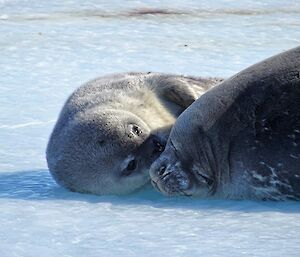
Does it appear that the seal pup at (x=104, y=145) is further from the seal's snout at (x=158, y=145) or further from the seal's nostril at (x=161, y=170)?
the seal's nostril at (x=161, y=170)

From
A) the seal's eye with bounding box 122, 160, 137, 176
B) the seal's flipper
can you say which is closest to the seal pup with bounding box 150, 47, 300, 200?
the seal's eye with bounding box 122, 160, 137, 176

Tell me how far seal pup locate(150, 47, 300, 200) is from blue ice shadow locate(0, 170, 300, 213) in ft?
0.18

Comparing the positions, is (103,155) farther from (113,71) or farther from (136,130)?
(113,71)

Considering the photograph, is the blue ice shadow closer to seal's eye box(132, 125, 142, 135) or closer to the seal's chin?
the seal's chin

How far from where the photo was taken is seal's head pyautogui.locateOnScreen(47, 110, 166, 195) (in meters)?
5.06

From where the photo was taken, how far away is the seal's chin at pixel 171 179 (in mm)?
4824

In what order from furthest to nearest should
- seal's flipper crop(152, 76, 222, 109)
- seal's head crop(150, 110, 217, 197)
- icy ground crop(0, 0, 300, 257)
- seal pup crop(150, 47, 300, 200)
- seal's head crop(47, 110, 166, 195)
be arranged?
1. seal's flipper crop(152, 76, 222, 109)
2. seal's head crop(47, 110, 166, 195)
3. seal's head crop(150, 110, 217, 197)
4. seal pup crop(150, 47, 300, 200)
5. icy ground crop(0, 0, 300, 257)

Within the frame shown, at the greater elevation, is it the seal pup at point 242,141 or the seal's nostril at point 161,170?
the seal pup at point 242,141

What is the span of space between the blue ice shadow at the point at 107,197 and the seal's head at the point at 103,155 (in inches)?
2.4

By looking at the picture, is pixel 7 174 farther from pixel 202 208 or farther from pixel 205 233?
pixel 205 233

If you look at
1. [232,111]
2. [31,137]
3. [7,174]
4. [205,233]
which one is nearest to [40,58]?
[31,137]

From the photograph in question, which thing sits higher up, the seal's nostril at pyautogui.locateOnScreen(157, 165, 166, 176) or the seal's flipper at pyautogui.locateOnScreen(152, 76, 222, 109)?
the seal's flipper at pyautogui.locateOnScreen(152, 76, 222, 109)

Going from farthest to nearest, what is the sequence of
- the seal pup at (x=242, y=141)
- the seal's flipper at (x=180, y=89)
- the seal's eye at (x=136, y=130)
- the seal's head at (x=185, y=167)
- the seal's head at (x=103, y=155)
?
the seal's flipper at (x=180, y=89) → the seal's eye at (x=136, y=130) → the seal's head at (x=103, y=155) → the seal's head at (x=185, y=167) → the seal pup at (x=242, y=141)

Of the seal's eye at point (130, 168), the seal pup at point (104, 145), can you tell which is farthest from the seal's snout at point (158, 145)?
the seal's eye at point (130, 168)
